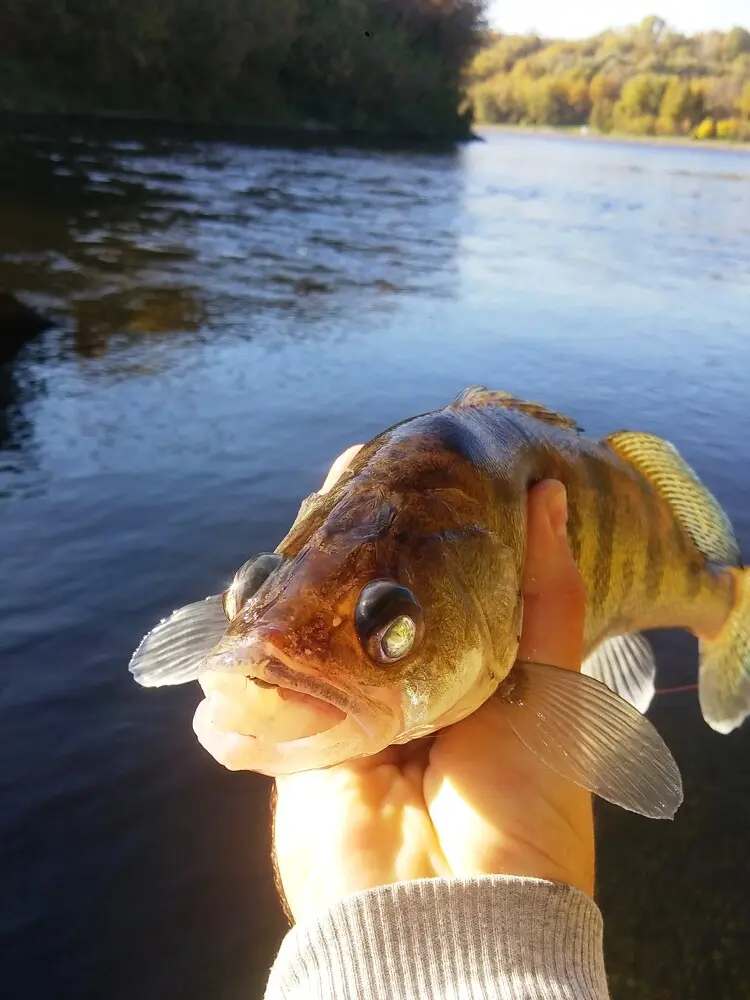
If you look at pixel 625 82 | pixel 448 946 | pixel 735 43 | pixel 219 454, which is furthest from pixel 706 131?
pixel 448 946

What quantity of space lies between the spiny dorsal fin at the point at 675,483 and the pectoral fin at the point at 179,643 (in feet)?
4.90

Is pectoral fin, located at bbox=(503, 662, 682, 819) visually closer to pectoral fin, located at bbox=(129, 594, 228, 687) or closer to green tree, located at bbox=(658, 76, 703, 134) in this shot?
pectoral fin, located at bbox=(129, 594, 228, 687)

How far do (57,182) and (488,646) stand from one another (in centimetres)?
2185

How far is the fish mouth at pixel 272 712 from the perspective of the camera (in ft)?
4.78

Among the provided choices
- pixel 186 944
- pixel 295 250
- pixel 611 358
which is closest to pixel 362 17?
pixel 295 250

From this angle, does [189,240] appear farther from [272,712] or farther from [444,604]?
[272,712]

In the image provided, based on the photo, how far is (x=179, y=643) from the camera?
6.75ft

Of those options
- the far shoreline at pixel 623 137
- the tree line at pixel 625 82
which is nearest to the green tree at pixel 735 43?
the tree line at pixel 625 82

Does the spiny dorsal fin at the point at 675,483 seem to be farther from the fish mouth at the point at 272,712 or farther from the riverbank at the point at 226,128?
the riverbank at the point at 226,128

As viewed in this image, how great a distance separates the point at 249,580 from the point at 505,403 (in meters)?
1.15

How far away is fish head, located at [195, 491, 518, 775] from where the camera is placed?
148 cm

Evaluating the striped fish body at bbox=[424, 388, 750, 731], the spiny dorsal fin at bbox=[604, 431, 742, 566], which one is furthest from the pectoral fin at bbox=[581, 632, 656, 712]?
the spiny dorsal fin at bbox=[604, 431, 742, 566]

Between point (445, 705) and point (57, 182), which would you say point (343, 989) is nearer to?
point (445, 705)

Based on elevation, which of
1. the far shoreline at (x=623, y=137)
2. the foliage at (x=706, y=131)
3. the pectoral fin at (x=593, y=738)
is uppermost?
the pectoral fin at (x=593, y=738)
